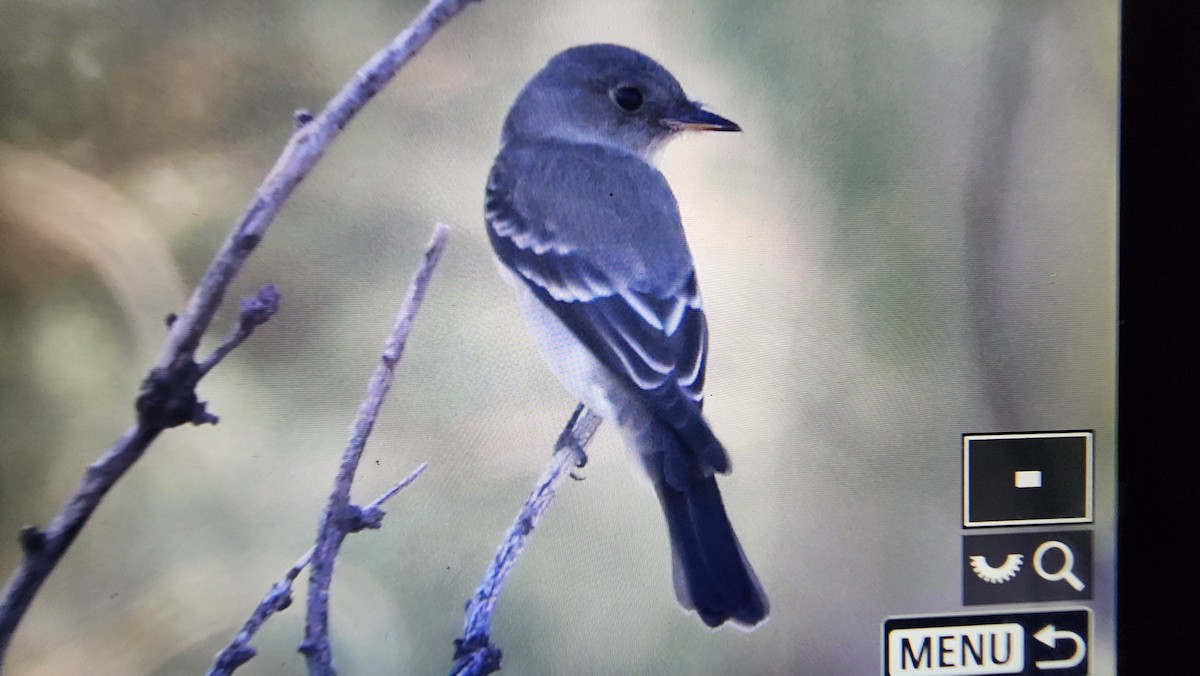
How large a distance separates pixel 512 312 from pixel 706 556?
0.34 meters

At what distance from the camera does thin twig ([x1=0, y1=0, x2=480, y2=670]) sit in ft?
3.10

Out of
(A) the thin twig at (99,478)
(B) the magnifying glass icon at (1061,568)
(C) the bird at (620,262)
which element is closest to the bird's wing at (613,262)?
(C) the bird at (620,262)

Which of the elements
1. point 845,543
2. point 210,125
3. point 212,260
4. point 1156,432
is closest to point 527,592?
point 845,543

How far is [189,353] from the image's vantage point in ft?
3.11

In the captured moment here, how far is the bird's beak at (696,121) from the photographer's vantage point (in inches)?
39.7

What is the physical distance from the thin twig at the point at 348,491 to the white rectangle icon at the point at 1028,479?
717 millimetres

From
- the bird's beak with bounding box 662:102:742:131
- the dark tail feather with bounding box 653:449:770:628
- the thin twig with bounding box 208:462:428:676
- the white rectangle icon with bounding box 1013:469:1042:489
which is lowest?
the thin twig with bounding box 208:462:428:676

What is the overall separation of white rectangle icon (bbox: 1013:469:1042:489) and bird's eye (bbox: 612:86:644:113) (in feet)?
2.03

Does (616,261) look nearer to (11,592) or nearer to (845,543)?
(845,543)

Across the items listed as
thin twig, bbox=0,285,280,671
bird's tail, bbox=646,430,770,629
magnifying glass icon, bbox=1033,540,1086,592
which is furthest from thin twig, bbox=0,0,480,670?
magnifying glass icon, bbox=1033,540,1086,592

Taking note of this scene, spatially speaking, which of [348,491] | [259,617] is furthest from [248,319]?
[259,617]

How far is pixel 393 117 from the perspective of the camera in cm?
97

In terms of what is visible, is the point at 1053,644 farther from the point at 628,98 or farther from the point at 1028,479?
the point at 628,98

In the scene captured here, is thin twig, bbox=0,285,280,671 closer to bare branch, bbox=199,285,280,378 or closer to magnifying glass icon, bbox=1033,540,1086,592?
bare branch, bbox=199,285,280,378
